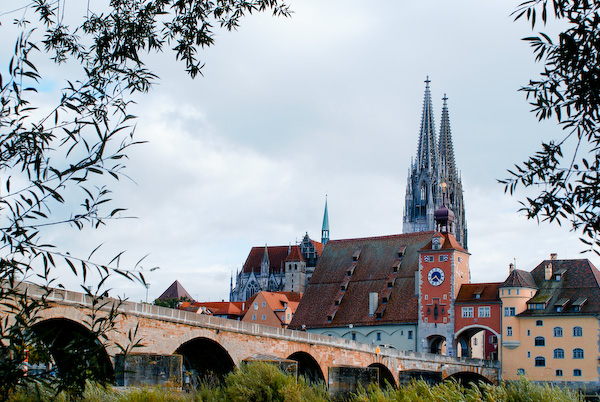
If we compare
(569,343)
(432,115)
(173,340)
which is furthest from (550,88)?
(432,115)

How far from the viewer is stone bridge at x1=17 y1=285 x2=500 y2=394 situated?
2892 centimetres

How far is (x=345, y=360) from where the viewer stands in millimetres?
46125

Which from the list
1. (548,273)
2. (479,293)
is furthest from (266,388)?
(548,273)

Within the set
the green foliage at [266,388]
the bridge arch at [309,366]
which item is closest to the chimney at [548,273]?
the bridge arch at [309,366]

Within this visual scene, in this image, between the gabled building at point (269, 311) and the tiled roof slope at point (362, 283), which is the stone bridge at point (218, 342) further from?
the gabled building at point (269, 311)

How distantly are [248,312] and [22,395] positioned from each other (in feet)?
286

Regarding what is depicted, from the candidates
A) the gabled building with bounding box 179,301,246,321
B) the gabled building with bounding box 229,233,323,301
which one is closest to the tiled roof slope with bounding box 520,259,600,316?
the gabled building with bounding box 179,301,246,321

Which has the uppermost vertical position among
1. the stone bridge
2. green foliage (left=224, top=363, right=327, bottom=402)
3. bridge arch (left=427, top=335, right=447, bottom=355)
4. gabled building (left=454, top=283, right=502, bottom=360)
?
gabled building (left=454, top=283, right=502, bottom=360)

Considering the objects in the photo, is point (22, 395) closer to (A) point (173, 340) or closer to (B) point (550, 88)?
(B) point (550, 88)

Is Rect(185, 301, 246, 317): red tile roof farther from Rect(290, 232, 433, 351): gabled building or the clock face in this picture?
the clock face

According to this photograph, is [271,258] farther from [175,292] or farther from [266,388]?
[266,388]

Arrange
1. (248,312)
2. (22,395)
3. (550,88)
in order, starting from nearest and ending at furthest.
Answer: (550,88), (22,395), (248,312)

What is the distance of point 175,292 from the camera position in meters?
128

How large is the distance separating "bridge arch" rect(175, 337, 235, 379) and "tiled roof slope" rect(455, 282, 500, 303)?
34911 millimetres
